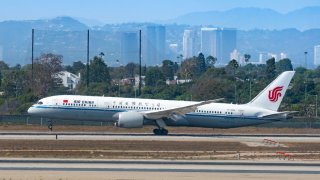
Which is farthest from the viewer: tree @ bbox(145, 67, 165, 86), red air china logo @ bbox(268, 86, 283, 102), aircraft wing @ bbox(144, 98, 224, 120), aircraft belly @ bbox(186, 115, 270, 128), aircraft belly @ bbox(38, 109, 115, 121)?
tree @ bbox(145, 67, 165, 86)

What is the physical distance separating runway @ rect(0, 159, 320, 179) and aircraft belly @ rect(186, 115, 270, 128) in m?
23.2

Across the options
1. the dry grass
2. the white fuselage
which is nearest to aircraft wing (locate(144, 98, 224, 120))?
the white fuselage

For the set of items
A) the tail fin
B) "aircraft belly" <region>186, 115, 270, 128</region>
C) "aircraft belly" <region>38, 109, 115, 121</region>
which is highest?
the tail fin

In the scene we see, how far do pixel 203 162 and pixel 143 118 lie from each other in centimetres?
2337

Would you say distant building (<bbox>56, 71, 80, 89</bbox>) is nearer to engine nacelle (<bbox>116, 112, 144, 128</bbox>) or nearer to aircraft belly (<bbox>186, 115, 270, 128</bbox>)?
aircraft belly (<bbox>186, 115, 270, 128</bbox>)

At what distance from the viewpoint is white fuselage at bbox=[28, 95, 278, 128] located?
68.1 m

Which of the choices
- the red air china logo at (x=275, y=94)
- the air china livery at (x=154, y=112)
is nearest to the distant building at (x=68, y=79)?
the air china livery at (x=154, y=112)

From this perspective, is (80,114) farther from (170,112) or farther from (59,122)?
(59,122)

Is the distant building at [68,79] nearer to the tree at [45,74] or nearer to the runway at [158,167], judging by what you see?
the tree at [45,74]

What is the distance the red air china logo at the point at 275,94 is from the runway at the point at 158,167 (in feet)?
80.6

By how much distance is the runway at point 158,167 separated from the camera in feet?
129

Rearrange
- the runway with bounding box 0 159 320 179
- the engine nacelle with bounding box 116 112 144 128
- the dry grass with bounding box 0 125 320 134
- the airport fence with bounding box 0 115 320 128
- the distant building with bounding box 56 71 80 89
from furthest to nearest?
the distant building with bounding box 56 71 80 89
the airport fence with bounding box 0 115 320 128
the dry grass with bounding box 0 125 320 134
the engine nacelle with bounding box 116 112 144 128
the runway with bounding box 0 159 320 179

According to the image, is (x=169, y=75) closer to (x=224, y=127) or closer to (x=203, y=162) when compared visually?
(x=224, y=127)

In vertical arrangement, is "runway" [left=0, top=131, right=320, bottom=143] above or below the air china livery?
below
